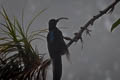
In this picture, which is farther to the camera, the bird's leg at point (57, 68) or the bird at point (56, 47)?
the bird at point (56, 47)

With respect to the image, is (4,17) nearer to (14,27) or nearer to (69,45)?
(14,27)

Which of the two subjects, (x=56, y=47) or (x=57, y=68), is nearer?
(x=57, y=68)

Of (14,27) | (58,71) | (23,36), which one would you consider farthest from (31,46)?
(58,71)

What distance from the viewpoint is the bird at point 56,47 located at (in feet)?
6.80

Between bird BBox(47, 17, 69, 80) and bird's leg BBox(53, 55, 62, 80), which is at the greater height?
bird BBox(47, 17, 69, 80)

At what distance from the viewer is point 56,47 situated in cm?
264

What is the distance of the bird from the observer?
2074mm

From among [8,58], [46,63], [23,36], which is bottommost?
[46,63]

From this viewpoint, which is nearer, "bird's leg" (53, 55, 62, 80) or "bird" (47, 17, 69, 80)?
"bird's leg" (53, 55, 62, 80)

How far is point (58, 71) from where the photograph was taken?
204 centimetres

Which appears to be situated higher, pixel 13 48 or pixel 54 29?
pixel 54 29

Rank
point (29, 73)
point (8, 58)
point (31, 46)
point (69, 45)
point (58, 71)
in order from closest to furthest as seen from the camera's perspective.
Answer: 1. point (69, 45)
2. point (58, 71)
3. point (29, 73)
4. point (8, 58)
5. point (31, 46)

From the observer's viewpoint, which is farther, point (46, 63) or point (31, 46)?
point (31, 46)

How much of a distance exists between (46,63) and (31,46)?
70 centimetres
